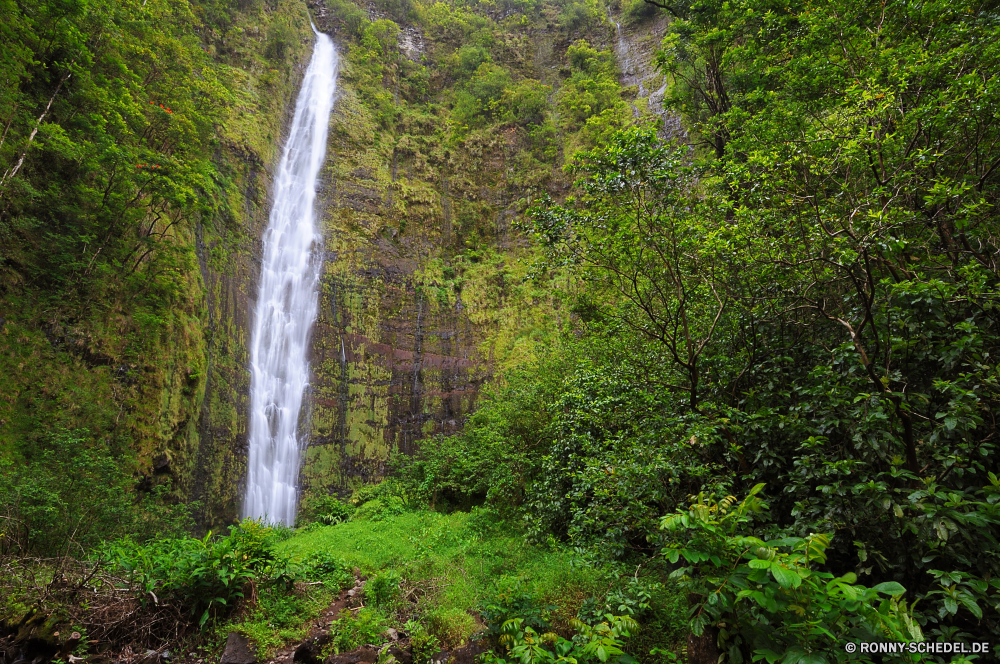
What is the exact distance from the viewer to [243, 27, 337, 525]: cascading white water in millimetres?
15125

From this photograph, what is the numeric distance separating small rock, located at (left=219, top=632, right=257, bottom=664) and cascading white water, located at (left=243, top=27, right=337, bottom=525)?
9592mm

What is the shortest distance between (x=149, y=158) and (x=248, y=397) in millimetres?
7976

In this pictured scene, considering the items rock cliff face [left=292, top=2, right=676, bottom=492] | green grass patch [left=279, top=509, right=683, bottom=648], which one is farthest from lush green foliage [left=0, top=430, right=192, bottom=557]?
rock cliff face [left=292, top=2, right=676, bottom=492]

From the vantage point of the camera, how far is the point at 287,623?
586 centimetres

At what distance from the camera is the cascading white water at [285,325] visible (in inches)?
595

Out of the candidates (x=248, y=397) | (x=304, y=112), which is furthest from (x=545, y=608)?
(x=304, y=112)

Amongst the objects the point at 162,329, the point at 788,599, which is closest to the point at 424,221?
the point at 162,329

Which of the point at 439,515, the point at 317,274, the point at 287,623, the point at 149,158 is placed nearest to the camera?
the point at 287,623

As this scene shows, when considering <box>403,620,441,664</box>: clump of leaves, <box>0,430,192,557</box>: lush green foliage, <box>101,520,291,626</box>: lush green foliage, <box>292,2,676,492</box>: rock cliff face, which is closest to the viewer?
<box>403,620,441,664</box>: clump of leaves

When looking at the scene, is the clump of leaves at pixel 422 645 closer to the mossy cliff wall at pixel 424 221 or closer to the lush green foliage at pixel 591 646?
the lush green foliage at pixel 591 646

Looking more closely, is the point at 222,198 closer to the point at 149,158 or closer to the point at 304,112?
the point at 149,158

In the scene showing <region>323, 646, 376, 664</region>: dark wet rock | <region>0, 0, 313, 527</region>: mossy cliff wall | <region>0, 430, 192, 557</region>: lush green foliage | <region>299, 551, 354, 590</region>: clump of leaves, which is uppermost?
<region>0, 0, 313, 527</region>: mossy cliff wall

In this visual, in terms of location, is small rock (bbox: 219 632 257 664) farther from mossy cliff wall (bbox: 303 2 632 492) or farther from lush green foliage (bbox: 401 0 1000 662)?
mossy cliff wall (bbox: 303 2 632 492)

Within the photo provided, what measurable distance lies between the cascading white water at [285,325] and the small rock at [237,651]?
959cm
